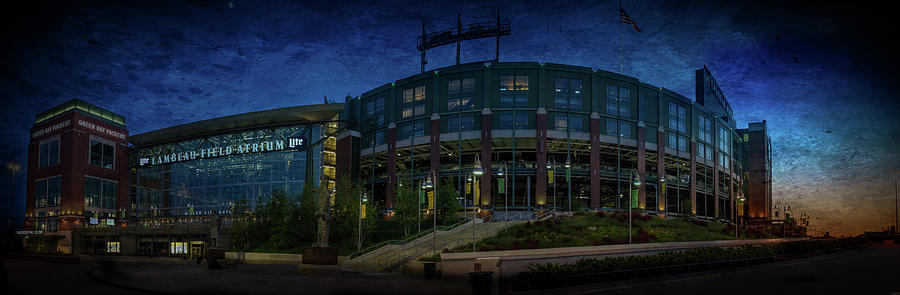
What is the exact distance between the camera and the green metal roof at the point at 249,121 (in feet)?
282

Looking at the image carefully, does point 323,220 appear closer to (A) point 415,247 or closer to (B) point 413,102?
(A) point 415,247

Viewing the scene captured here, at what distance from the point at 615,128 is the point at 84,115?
87.4m

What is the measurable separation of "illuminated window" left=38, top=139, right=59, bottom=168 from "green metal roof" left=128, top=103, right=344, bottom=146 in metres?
14.6

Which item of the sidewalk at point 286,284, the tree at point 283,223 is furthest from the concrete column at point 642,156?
the sidewalk at point 286,284

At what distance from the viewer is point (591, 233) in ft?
151

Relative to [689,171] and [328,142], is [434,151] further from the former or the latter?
[689,171]

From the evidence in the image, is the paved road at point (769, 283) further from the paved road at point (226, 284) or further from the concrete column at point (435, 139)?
the concrete column at point (435, 139)

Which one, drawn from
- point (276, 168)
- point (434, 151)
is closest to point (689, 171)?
point (434, 151)

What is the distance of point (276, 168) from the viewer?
284ft

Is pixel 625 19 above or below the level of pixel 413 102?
above

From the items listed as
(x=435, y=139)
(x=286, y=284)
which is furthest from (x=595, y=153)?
(x=286, y=284)

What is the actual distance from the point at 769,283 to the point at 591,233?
19.6 meters

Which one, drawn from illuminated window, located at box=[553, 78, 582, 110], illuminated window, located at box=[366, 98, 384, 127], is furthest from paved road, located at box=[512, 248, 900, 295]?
illuminated window, located at box=[366, 98, 384, 127]

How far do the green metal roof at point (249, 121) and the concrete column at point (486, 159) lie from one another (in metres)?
24.5
